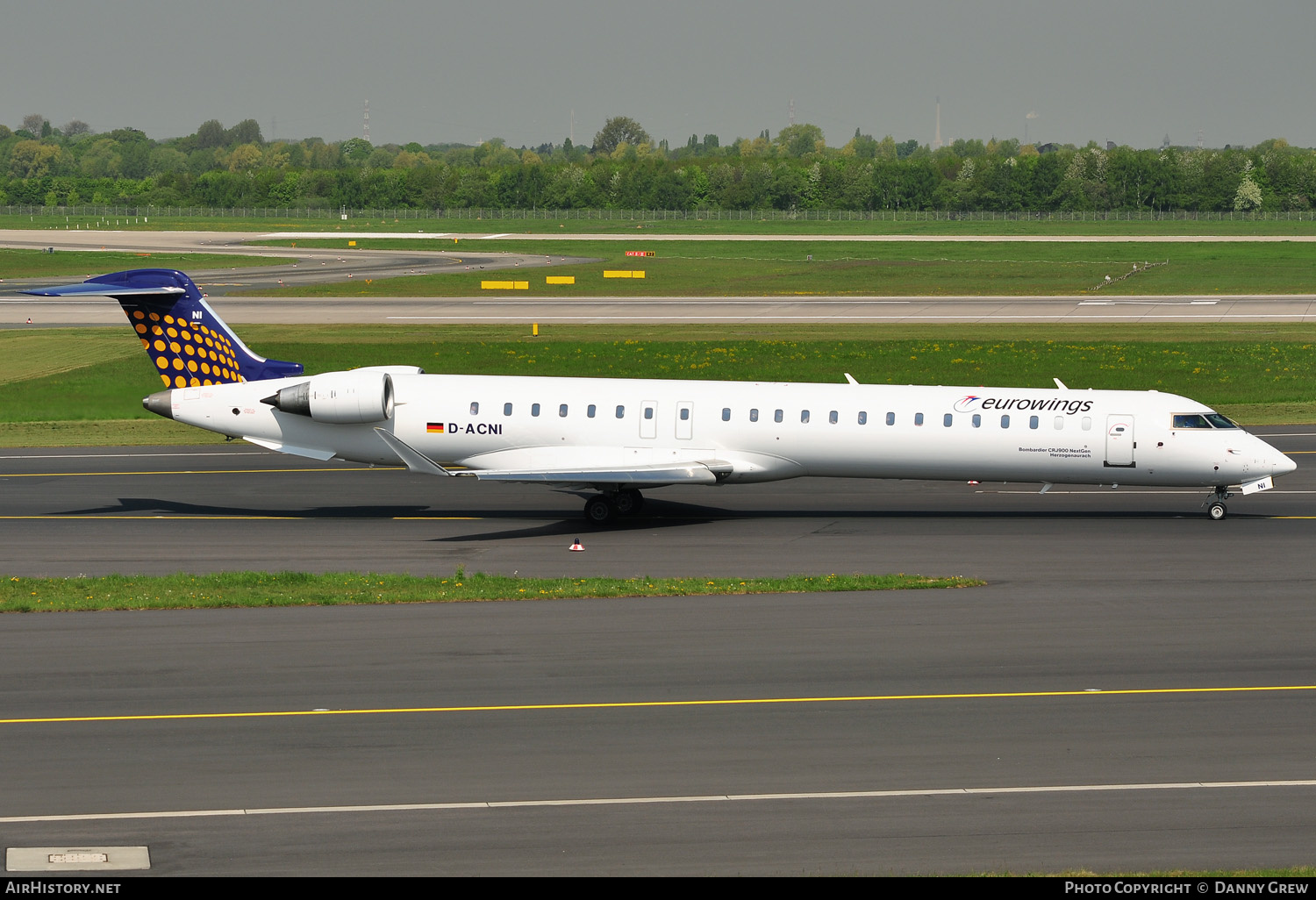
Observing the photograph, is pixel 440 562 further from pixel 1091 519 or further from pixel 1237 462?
pixel 1237 462

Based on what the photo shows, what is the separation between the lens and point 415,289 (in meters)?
89.1

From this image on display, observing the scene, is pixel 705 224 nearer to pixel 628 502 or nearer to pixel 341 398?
pixel 628 502

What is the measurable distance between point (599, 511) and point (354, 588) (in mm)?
7874

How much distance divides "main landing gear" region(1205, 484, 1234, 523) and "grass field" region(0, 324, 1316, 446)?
1428 centimetres

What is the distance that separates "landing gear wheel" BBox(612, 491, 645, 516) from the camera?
31.5 m

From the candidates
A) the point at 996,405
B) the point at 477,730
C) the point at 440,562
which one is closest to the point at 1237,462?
the point at 996,405

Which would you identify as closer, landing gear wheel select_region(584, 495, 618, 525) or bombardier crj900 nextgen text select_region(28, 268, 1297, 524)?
bombardier crj900 nextgen text select_region(28, 268, 1297, 524)

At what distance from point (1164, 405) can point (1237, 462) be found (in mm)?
1928

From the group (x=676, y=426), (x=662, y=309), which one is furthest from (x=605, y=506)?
(x=662, y=309)

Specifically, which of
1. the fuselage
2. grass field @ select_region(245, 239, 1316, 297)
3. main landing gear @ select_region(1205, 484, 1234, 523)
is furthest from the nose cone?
grass field @ select_region(245, 239, 1316, 297)

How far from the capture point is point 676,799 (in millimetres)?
14992

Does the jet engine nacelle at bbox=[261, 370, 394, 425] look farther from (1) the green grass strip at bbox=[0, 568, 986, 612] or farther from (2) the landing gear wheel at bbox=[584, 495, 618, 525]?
(1) the green grass strip at bbox=[0, 568, 986, 612]

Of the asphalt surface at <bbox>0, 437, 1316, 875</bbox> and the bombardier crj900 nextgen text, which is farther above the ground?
the bombardier crj900 nextgen text
